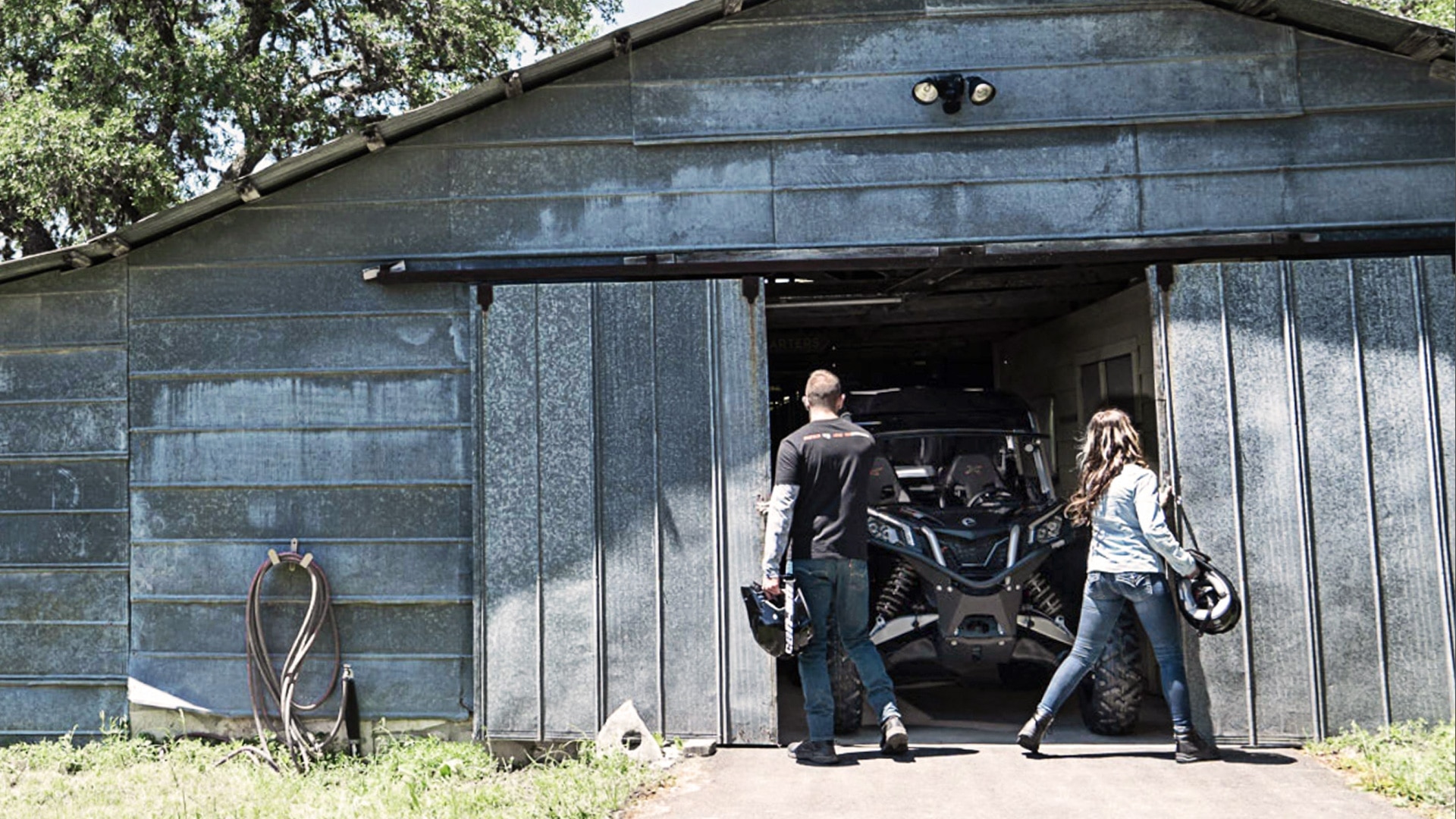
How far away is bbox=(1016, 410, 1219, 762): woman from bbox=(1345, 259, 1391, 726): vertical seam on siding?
1147mm

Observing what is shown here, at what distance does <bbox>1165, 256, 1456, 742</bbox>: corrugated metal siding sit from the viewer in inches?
273

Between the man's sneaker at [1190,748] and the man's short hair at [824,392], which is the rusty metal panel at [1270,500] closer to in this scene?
the man's sneaker at [1190,748]

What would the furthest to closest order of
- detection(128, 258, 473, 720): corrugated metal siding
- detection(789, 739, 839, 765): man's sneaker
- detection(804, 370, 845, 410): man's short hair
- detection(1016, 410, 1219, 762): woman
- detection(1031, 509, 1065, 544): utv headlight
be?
detection(1031, 509, 1065, 544): utv headlight, detection(128, 258, 473, 720): corrugated metal siding, detection(804, 370, 845, 410): man's short hair, detection(789, 739, 839, 765): man's sneaker, detection(1016, 410, 1219, 762): woman

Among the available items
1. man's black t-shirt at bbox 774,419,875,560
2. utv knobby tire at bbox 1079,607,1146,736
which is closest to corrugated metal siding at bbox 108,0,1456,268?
man's black t-shirt at bbox 774,419,875,560

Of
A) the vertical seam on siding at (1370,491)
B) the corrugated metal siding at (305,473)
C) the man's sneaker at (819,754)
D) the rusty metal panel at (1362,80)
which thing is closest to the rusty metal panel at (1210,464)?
the vertical seam on siding at (1370,491)

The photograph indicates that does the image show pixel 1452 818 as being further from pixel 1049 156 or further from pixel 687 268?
pixel 687 268

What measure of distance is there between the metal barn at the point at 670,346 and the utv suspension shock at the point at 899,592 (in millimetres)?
1011

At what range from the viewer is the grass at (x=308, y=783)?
6137 mm

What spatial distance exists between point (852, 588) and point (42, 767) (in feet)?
16.9

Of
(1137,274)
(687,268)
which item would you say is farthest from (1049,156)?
(687,268)

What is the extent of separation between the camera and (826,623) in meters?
6.63

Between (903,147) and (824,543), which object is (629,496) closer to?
(824,543)

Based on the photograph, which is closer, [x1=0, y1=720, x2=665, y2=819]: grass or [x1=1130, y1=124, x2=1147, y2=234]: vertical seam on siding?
[x1=0, y1=720, x2=665, y2=819]: grass

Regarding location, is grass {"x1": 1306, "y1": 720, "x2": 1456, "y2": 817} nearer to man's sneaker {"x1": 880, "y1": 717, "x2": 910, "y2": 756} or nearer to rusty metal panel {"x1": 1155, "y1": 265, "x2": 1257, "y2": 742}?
rusty metal panel {"x1": 1155, "y1": 265, "x2": 1257, "y2": 742}
